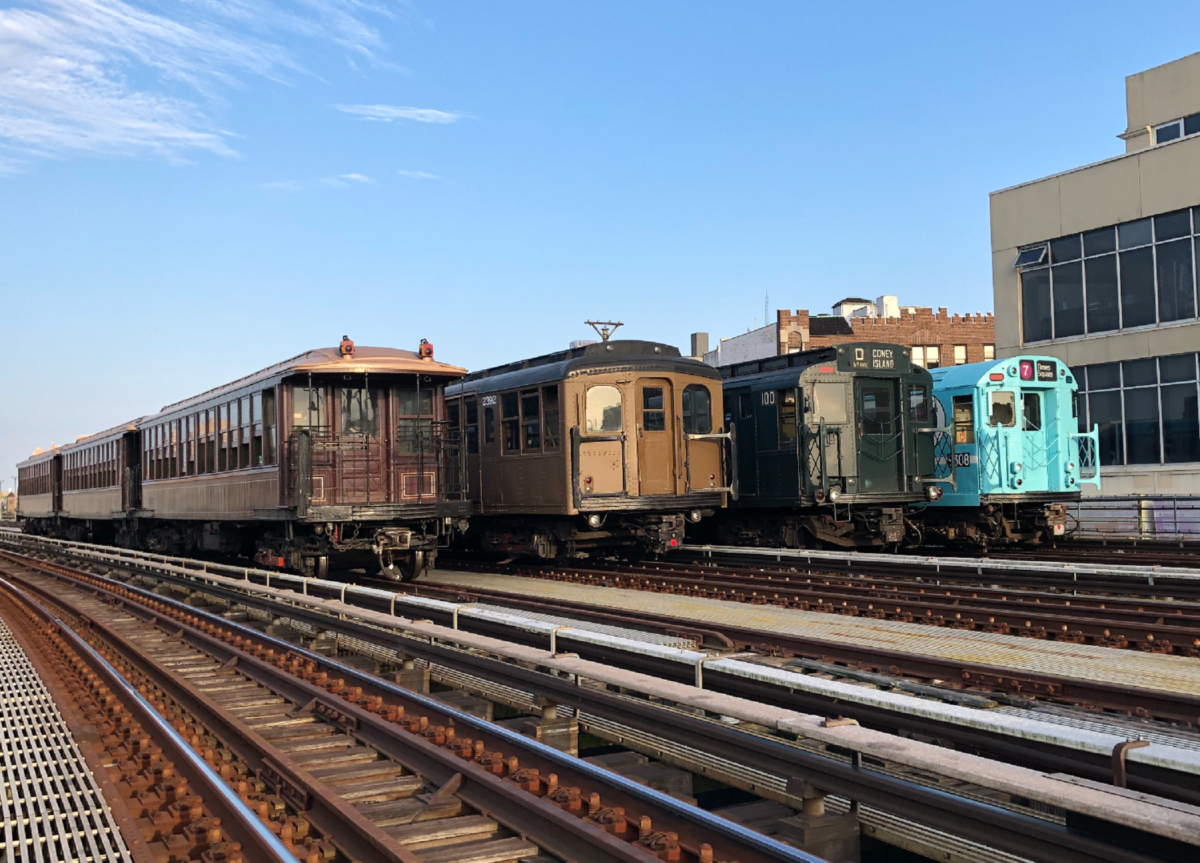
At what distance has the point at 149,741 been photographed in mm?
6684

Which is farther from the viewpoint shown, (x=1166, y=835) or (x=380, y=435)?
(x=380, y=435)

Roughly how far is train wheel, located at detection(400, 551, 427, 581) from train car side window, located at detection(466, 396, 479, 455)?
2822 mm

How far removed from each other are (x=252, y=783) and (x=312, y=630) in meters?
6.03

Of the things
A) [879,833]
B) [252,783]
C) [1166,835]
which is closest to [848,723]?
[879,833]

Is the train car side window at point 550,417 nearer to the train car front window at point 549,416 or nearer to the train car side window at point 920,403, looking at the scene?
the train car front window at point 549,416

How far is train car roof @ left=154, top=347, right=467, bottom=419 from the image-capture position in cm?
1603

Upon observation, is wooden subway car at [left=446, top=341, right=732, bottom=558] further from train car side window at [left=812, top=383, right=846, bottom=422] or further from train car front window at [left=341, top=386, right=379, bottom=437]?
train car front window at [left=341, top=386, right=379, bottom=437]

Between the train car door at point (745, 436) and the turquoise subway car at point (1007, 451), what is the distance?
3296 mm

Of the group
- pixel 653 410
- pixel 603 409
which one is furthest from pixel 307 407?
pixel 653 410

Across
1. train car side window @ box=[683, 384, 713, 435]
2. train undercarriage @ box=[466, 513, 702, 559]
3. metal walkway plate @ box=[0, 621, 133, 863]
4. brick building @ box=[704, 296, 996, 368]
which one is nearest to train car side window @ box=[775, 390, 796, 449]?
train car side window @ box=[683, 384, 713, 435]

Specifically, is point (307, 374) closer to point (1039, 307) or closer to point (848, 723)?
Answer: point (848, 723)

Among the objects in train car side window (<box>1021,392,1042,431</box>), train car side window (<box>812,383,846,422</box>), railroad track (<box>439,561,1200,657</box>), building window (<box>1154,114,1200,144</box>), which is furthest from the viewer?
building window (<box>1154,114,1200,144</box>)

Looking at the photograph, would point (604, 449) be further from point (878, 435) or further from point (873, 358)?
point (873, 358)

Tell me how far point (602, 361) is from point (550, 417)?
4.11 feet
